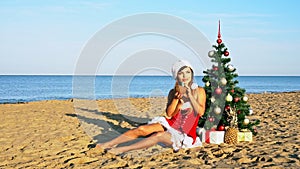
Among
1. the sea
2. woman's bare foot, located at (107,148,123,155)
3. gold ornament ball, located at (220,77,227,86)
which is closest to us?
woman's bare foot, located at (107,148,123,155)

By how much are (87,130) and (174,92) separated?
2928 millimetres

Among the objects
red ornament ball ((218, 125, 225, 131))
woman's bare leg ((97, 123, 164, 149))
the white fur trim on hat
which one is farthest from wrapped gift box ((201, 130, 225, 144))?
the white fur trim on hat

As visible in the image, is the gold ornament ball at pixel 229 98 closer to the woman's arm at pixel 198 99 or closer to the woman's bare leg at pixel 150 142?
the woman's arm at pixel 198 99

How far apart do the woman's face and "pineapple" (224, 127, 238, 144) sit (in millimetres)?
1190

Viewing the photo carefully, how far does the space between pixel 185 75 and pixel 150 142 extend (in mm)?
1252

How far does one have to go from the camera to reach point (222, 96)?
625 centimetres

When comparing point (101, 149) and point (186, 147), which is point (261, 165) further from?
point (101, 149)

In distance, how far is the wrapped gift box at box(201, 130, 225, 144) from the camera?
6230 millimetres

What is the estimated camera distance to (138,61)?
22.9 feet

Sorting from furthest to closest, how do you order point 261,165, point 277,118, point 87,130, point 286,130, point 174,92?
point 277,118 → point 87,130 → point 286,130 → point 174,92 → point 261,165

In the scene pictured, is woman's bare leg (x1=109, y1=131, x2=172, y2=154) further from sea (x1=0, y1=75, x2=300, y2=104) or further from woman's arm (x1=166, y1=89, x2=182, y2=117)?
sea (x1=0, y1=75, x2=300, y2=104)

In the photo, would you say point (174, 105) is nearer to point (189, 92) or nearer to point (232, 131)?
point (189, 92)

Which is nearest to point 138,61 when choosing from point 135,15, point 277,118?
point 135,15

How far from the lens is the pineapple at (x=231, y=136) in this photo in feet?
20.1
